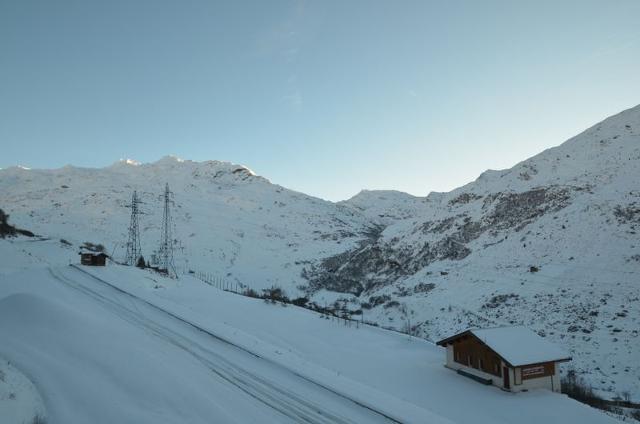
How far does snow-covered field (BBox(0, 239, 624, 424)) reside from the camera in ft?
37.6

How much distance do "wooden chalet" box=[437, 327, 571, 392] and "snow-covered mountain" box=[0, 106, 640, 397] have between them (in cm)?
494

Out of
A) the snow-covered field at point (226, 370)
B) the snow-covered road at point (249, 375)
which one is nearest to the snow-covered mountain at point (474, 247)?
the snow-covered field at point (226, 370)

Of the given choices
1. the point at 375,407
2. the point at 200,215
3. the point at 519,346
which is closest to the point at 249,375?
the point at 375,407

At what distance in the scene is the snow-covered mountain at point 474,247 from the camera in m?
28.1

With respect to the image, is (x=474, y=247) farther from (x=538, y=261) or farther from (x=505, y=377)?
(x=505, y=377)

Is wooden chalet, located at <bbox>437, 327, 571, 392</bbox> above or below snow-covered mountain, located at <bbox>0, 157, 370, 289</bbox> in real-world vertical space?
below

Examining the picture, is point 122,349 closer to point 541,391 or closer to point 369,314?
point 541,391

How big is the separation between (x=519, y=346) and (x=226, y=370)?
13.4 metres

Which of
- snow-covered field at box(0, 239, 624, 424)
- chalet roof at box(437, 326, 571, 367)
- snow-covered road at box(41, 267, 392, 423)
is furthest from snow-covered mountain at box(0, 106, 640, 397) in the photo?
snow-covered road at box(41, 267, 392, 423)

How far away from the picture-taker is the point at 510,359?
16.9 metres

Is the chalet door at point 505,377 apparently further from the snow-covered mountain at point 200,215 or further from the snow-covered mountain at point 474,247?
the snow-covered mountain at point 200,215

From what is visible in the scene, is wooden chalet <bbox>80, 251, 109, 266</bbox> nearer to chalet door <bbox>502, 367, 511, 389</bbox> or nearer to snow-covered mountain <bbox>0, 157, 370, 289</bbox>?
snow-covered mountain <bbox>0, 157, 370, 289</bbox>

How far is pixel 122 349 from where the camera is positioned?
593 inches

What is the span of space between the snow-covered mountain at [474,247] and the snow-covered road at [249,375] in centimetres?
1570
